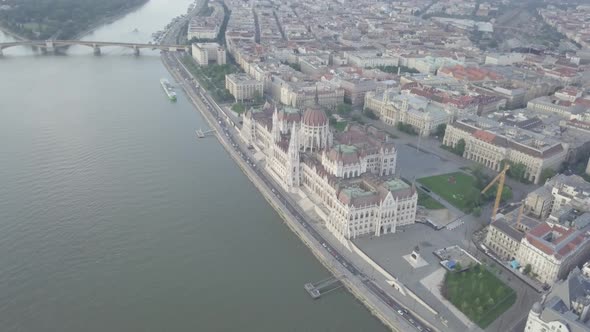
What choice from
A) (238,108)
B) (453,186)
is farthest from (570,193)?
(238,108)

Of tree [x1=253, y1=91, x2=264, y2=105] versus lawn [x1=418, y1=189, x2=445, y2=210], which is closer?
lawn [x1=418, y1=189, x2=445, y2=210]

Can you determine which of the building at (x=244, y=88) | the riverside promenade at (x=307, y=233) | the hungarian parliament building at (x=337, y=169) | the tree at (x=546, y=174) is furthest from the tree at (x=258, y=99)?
the tree at (x=546, y=174)

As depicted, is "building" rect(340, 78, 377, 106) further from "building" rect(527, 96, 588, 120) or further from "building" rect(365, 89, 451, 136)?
"building" rect(527, 96, 588, 120)

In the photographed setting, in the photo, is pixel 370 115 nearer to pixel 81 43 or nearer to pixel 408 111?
pixel 408 111

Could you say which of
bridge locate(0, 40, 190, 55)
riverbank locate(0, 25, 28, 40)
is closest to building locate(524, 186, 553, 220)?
bridge locate(0, 40, 190, 55)

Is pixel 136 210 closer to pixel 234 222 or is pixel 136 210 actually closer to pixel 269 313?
pixel 234 222

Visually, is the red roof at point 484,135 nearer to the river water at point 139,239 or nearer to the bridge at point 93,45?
the river water at point 139,239
